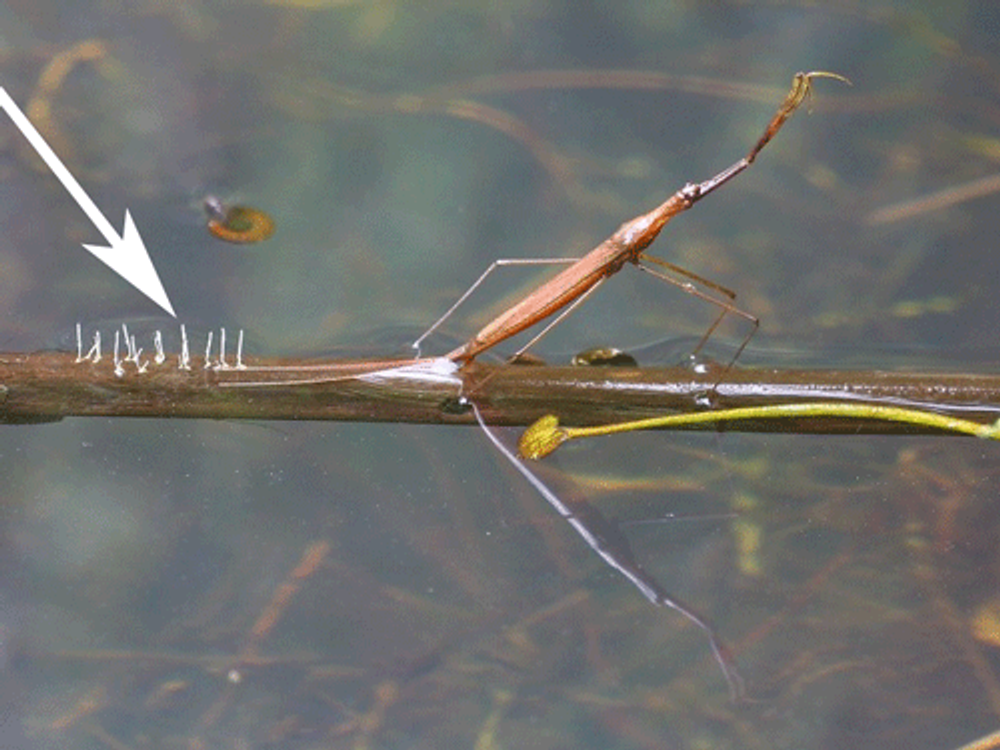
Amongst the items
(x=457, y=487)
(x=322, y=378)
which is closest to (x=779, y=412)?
(x=457, y=487)

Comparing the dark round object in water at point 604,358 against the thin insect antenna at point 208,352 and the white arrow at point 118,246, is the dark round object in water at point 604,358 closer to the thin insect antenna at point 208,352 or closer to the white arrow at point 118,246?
the thin insect antenna at point 208,352

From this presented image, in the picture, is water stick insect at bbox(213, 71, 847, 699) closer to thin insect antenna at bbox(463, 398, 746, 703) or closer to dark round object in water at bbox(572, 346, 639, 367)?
thin insect antenna at bbox(463, 398, 746, 703)

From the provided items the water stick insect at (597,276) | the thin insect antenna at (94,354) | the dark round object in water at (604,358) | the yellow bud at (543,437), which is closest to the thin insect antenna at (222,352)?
the thin insect antenna at (94,354)

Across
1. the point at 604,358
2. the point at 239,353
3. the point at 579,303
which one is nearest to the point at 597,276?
the point at 579,303

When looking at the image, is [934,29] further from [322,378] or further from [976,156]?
[322,378]

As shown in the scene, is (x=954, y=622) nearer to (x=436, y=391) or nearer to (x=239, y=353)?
(x=436, y=391)
